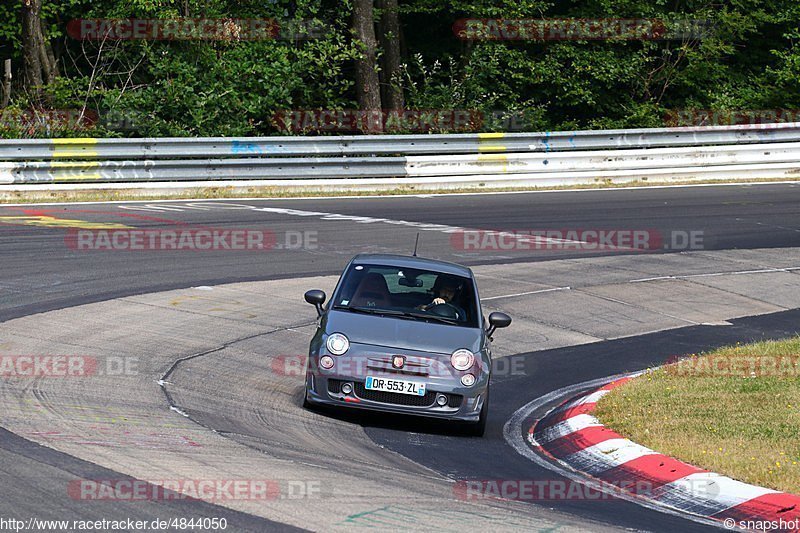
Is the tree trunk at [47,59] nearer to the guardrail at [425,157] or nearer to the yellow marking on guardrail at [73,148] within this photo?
the guardrail at [425,157]

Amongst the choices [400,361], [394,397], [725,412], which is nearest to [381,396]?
[394,397]

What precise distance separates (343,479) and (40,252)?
9.80 meters

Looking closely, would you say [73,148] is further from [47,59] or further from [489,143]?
[489,143]

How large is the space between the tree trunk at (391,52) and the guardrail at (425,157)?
5.72 meters

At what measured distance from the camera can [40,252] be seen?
15.9 m

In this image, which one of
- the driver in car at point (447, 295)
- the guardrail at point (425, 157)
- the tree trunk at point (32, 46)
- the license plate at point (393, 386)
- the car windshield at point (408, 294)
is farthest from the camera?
the tree trunk at point (32, 46)

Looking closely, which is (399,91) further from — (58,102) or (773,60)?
(773,60)

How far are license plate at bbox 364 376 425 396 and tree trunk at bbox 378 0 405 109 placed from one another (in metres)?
21.1

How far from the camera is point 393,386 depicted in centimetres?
971

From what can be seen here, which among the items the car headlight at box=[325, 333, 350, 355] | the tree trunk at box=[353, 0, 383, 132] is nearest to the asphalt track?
the car headlight at box=[325, 333, 350, 355]

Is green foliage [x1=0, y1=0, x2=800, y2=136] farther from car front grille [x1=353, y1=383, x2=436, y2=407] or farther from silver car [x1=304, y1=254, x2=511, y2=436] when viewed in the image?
car front grille [x1=353, y1=383, x2=436, y2=407]

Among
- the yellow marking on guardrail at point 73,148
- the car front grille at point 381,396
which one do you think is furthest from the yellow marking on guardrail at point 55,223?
the car front grille at point 381,396

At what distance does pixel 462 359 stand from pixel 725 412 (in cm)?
227

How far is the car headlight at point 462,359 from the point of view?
989cm
